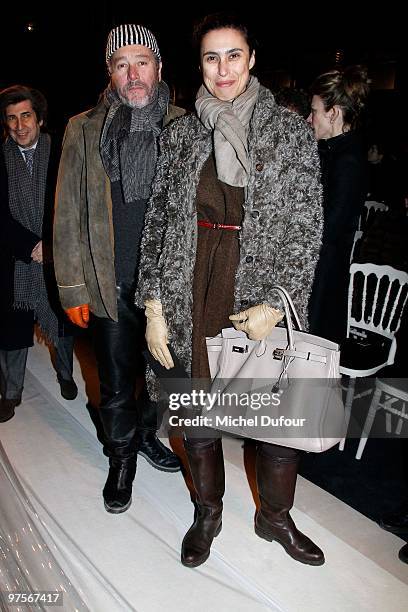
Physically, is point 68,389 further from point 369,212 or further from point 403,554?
point 369,212

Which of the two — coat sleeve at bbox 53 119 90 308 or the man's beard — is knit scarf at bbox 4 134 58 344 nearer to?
coat sleeve at bbox 53 119 90 308

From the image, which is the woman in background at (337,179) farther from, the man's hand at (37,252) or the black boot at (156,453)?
the man's hand at (37,252)

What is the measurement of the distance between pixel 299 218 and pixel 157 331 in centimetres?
50

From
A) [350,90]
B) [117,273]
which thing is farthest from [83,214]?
[350,90]

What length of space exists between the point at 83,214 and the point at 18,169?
2.85 ft

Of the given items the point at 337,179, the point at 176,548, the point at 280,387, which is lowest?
the point at 176,548

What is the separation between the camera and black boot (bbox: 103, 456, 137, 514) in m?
1.79

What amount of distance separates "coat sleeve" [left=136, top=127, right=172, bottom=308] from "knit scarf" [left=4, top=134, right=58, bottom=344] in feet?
3.55

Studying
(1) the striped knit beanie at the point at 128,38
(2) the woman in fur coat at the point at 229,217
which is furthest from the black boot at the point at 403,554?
(1) the striped knit beanie at the point at 128,38

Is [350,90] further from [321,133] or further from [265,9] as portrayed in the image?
[265,9]

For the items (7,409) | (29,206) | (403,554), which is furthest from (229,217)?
(7,409)

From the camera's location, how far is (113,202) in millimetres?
A: 1611

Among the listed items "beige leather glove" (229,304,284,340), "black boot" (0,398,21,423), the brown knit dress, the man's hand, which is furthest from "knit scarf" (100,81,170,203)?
"black boot" (0,398,21,423)

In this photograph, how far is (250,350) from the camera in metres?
1.36
